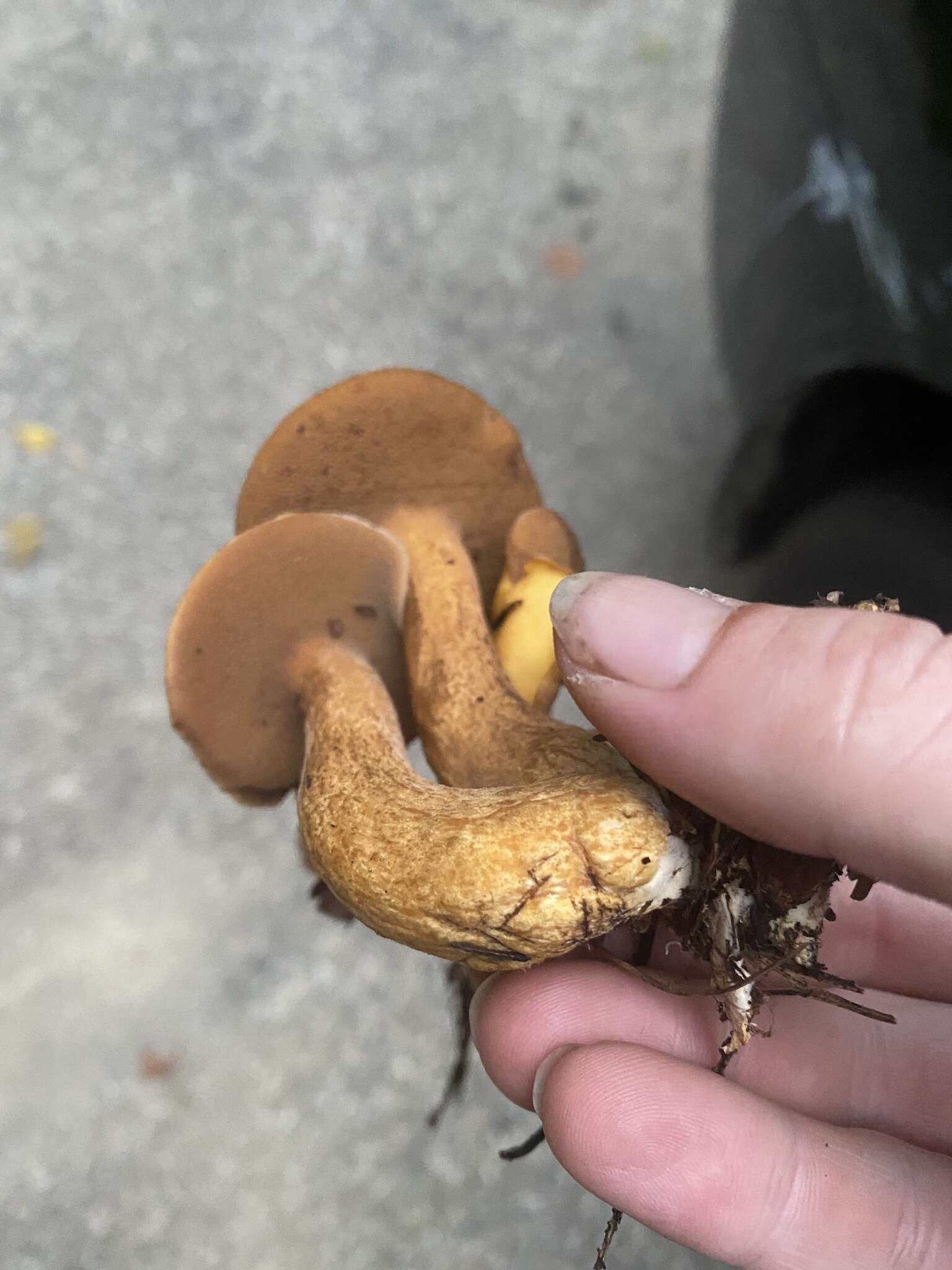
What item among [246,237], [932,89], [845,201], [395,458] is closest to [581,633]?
[395,458]

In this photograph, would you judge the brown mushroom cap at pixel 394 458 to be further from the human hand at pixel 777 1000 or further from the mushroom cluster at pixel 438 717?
the human hand at pixel 777 1000

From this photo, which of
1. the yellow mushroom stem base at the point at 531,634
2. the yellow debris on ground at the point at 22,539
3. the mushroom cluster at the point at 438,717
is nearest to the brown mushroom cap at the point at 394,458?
the mushroom cluster at the point at 438,717

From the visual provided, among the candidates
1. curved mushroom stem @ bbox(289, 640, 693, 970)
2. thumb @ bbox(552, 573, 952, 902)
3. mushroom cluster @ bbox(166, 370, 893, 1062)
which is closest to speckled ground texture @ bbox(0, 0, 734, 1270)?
mushroom cluster @ bbox(166, 370, 893, 1062)

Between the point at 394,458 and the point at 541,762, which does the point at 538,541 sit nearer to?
the point at 394,458

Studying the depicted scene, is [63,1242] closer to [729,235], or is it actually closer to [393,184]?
[393,184]

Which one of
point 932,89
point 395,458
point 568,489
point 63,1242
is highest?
point 932,89

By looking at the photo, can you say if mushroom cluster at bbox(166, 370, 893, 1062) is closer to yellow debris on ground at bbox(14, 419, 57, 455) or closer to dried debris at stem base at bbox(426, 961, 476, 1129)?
dried debris at stem base at bbox(426, 961, 476, 1129)
